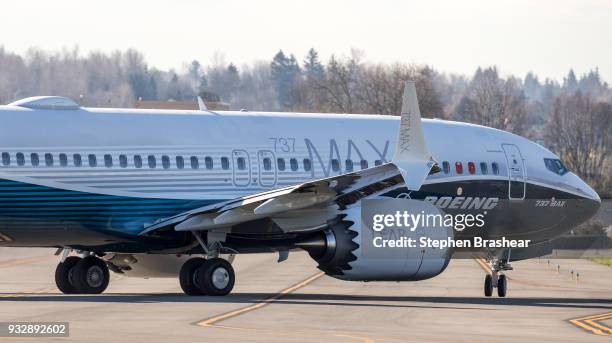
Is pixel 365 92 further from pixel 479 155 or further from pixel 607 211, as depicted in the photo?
pixel 479 155

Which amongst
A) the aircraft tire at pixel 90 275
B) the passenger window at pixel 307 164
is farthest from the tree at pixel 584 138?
the aircraft tire at pixel 90 275

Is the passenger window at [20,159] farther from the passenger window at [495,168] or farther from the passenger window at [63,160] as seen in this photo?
the passenger window at [495,168]

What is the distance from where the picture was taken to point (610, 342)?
1025 inches

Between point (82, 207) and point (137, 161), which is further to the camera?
point (137, 161)

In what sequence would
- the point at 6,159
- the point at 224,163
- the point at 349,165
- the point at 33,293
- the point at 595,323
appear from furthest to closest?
the point at 33,293
the point at 349,165
the point at 224,163
the point at 6,159
the point at 595,323

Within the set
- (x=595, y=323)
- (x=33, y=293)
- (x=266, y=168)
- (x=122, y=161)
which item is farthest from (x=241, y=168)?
(x=595, y=323)

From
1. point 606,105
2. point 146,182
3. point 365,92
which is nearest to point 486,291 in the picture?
point 146,182

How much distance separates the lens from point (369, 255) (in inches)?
1462

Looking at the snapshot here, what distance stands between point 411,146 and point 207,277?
21.5 feet

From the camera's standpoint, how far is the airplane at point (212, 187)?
118 ft

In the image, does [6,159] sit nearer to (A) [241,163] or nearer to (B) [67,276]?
(B) [67,276]

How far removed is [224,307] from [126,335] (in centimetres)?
741

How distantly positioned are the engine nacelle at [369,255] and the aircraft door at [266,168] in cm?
263

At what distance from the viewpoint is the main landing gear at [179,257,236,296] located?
1480 inches
